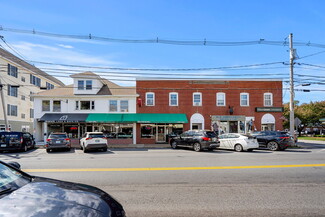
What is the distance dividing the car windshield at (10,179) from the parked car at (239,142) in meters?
15.6

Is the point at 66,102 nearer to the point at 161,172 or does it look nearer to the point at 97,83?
the point at 97,83

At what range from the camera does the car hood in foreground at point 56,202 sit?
2254 mm

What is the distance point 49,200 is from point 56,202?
0.36 ft

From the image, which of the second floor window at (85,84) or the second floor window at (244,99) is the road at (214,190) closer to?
the second floor window at (244,99)

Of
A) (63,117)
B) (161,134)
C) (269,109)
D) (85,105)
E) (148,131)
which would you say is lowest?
(161,134)

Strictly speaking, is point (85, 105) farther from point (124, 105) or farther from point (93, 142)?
point (93, 142)

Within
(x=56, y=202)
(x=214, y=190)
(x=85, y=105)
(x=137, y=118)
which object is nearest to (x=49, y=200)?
(x=56, y=202)

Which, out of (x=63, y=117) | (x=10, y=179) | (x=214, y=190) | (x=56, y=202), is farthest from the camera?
(x=63, y=117)

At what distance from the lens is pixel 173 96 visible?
82.7 feet

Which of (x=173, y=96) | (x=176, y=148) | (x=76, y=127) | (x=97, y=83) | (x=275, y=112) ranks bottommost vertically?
(x=176, y=148)

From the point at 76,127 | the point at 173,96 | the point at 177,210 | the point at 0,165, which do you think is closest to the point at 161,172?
the point at 177,210

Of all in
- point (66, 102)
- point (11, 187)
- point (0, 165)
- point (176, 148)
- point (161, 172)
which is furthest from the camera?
point (66, 102)

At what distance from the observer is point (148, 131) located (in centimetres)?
2489

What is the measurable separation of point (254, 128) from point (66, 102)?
22135 mm
